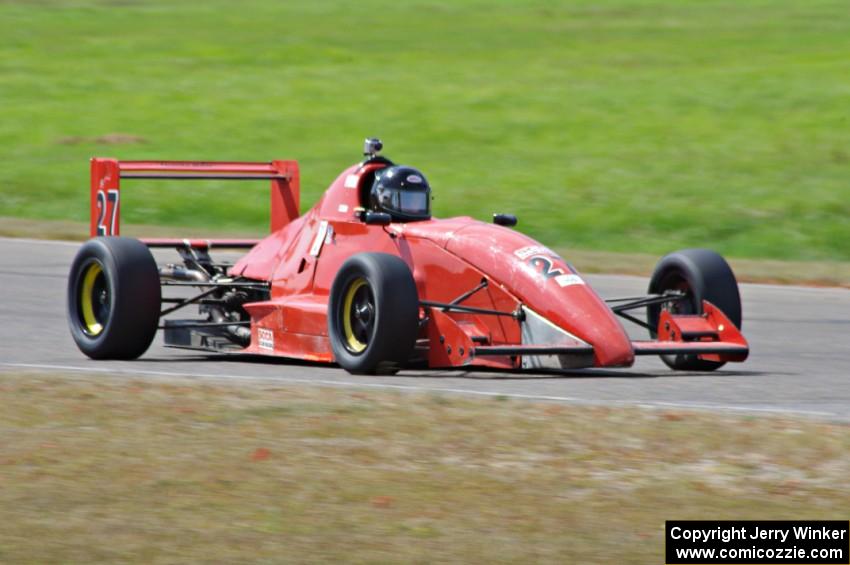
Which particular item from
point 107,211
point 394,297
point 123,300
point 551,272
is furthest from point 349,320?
point 107,211

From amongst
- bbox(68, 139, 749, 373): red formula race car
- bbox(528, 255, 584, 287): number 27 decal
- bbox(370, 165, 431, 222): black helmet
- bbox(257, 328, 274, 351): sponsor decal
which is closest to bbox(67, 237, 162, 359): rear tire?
bbox(68, 139, 749, 373): red formula race car

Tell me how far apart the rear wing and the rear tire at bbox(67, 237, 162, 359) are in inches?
47.9

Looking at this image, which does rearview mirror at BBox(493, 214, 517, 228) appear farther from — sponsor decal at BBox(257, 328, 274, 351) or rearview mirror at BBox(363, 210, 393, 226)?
sponsor decal at BBox(257, 328, 274, 351)

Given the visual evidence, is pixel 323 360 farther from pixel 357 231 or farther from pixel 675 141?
pixel 675 141

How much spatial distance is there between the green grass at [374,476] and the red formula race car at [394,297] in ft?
3.64

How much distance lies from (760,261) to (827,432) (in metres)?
12.4

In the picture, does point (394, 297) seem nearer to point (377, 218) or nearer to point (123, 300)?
point (377, 218)

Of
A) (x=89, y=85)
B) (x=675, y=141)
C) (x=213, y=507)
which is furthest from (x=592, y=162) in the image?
(x=213, y=507)

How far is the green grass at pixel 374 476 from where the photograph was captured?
6.11m

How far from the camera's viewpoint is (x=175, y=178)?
43.1 ft

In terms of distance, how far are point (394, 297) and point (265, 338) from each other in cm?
202

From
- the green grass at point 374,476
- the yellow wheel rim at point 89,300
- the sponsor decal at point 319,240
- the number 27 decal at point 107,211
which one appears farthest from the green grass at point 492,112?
the green grass at point 374,476

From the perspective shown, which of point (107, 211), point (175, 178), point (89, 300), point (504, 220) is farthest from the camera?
point (175, 178)

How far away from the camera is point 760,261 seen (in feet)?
66.3
